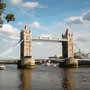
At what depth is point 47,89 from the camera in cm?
2317

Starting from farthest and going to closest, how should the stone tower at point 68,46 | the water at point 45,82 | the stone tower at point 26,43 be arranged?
the stone tower at point 68,46, the stone tower at point 26,43, the water at point 45,82

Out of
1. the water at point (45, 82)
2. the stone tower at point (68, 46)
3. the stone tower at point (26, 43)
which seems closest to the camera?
the water at point (45, 82)

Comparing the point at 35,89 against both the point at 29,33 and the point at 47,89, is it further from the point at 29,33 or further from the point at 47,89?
the point at 29,33

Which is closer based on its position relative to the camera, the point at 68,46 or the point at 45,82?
the point at 45,82

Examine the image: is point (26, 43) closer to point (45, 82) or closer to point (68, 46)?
point (68, 46)

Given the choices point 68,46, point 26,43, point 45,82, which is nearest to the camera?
point 45,82

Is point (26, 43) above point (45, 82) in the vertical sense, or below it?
above

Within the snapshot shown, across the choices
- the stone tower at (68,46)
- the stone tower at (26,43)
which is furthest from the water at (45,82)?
the stone tower at (68,46)

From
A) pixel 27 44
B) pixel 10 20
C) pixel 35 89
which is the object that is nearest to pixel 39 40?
pixel 27 44

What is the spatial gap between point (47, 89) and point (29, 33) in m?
69.1

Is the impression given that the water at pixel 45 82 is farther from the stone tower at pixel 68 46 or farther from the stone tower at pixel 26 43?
the stone tower at pixel 68 46

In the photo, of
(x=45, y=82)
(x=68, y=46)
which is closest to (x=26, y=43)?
(x=68, y=46)

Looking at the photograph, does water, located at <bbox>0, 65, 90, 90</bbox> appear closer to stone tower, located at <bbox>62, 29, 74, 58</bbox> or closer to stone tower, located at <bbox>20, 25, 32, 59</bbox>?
stone tower, located at <bbox>20, 25, 32, 59</bbox>

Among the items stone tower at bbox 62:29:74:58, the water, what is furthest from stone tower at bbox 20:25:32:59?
the water
